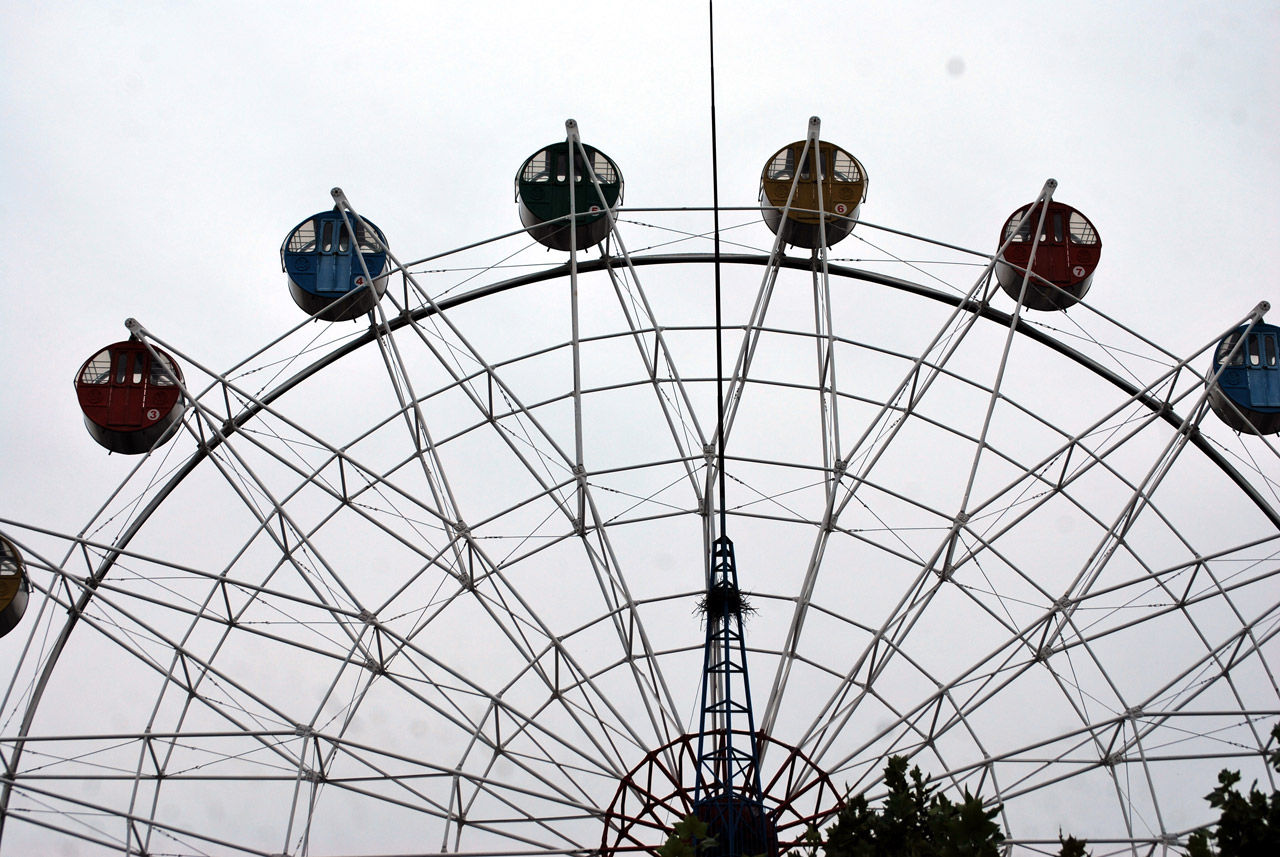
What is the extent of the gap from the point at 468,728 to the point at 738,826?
7034mm

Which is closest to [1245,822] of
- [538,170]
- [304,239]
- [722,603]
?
[722,603]

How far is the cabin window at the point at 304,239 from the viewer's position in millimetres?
35688

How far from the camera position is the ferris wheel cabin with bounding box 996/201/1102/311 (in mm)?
35906

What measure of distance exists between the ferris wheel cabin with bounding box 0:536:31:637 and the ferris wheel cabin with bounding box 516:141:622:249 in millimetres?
15900

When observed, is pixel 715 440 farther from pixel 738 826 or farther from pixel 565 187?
pixel 738 826

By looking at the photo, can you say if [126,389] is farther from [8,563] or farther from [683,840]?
[683,840]

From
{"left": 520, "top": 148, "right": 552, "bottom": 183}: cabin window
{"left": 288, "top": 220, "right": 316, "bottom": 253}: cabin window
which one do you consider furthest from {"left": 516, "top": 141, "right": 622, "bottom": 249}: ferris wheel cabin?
{"left": 288, "top": 220, "right": 316, "bottom": 253}: cabin window

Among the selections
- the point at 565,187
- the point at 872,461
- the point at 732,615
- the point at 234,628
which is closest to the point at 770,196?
the point at 565,187

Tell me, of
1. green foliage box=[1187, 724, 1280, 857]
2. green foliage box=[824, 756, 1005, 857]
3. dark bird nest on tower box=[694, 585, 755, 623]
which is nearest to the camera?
green foliage box=[1187, 724, 1280, 857]

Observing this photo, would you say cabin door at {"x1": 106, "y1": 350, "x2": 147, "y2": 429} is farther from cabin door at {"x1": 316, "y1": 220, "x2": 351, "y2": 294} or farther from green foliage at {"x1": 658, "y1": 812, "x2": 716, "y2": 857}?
green foliage at {"x1": 658, "y1": 812, "x2": 716, "y2": 857}

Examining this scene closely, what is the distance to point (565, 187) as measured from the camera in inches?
1417

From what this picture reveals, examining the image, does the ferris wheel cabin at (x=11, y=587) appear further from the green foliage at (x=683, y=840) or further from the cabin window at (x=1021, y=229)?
the cabin window at (x=1021, y=229)

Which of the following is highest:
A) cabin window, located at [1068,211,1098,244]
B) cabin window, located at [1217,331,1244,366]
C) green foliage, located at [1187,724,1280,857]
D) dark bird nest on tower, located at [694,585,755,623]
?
cabin window, located at [1068,211,1098,244]

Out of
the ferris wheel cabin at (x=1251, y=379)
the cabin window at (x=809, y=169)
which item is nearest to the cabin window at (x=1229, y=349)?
the ferris wheel cabin at (x=1251, y=379)
